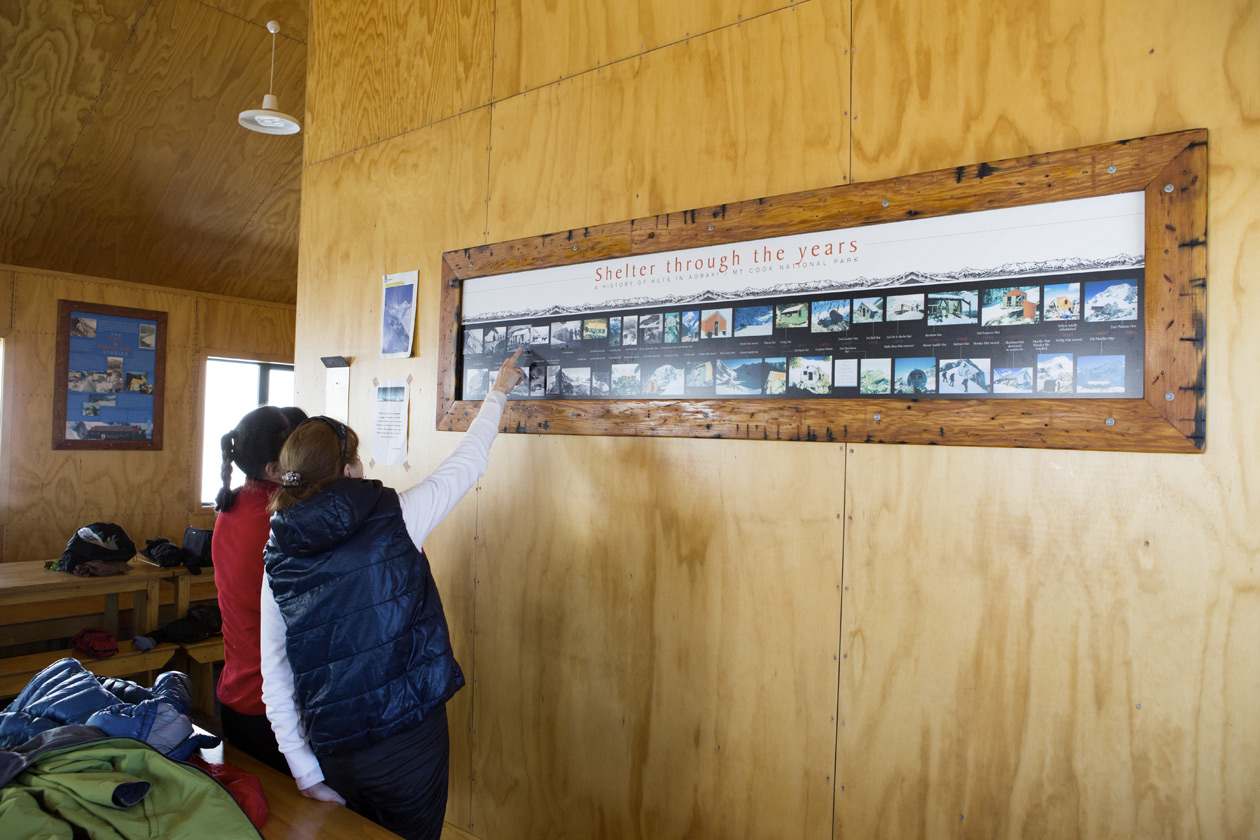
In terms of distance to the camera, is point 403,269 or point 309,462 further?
point 403,269

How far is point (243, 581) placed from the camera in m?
1.86

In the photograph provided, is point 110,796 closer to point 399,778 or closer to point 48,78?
point 399,778

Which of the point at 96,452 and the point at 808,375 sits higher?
the point at 808,375

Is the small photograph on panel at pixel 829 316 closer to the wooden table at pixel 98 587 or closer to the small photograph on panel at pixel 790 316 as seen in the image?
the small photograph on panel at pixel 790 316

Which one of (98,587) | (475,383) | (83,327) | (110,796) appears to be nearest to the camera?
(110,796)

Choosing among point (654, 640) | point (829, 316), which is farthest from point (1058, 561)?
point (654, 640)

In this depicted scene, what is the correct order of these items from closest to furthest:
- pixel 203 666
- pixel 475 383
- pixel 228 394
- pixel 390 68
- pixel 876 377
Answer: pixel 876 377
pixel 475 383
pixel 390 68
pixel 203 666
pixel 228 394

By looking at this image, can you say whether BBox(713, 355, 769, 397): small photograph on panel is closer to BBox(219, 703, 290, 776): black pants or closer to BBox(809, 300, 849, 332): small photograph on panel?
BBox(809, 300, 849, 332): small photograph on panel

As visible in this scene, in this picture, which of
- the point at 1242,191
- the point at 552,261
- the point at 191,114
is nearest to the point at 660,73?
the point at 552,261

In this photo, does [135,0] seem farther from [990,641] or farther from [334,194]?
[990,641]

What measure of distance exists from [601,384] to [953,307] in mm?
991

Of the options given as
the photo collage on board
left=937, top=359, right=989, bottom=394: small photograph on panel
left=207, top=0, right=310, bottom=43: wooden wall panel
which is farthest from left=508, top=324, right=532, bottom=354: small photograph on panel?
left=207, top=0, right=310, bottom=43: wooden wall panel

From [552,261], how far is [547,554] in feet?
3.02

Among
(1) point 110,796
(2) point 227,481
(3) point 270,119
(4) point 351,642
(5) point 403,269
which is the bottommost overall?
(1) point 110,796
